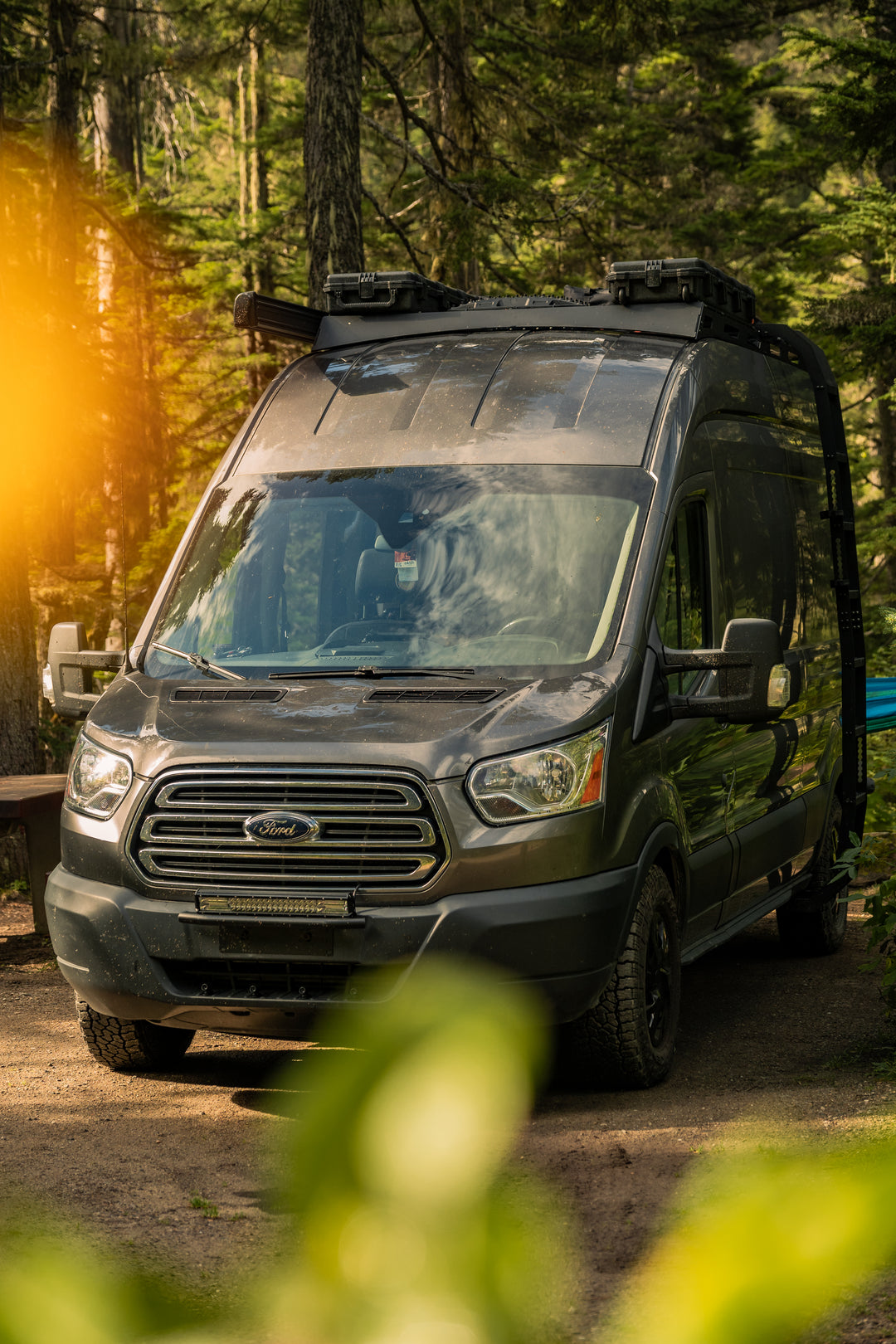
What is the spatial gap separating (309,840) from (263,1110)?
2.11 metres

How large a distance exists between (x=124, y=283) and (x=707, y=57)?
14.5 m

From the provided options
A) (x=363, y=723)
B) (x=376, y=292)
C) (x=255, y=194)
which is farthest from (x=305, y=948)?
(x=255, y=194)

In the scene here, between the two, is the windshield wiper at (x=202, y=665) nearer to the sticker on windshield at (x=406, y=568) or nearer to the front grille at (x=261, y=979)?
the sticker on windshield at (x=406, y=568)

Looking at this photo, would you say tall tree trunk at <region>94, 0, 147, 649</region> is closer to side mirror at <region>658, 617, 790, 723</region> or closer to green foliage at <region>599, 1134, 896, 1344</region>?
side mirror at <region>658, 617, 790, 723</region>

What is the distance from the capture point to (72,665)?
6.40 m

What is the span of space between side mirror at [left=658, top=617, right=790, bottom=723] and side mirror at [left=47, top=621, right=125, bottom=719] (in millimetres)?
2300

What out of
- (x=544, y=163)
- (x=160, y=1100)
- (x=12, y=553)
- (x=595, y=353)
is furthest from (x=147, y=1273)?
(x=544, y=163)

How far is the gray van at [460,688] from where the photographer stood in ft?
17.1

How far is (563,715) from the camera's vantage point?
533 cm

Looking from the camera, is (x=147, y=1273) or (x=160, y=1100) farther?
(x=160, y=1100)

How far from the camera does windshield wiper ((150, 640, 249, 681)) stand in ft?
19.7

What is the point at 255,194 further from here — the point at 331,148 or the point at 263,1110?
the point at 263,1110

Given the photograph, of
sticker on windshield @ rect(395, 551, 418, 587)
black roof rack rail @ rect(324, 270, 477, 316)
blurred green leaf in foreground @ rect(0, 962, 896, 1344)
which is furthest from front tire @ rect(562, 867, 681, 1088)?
blurred green leaf in foreground @ rect(0, 962, 896, 1344)

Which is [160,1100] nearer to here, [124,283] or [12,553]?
[12,553]
